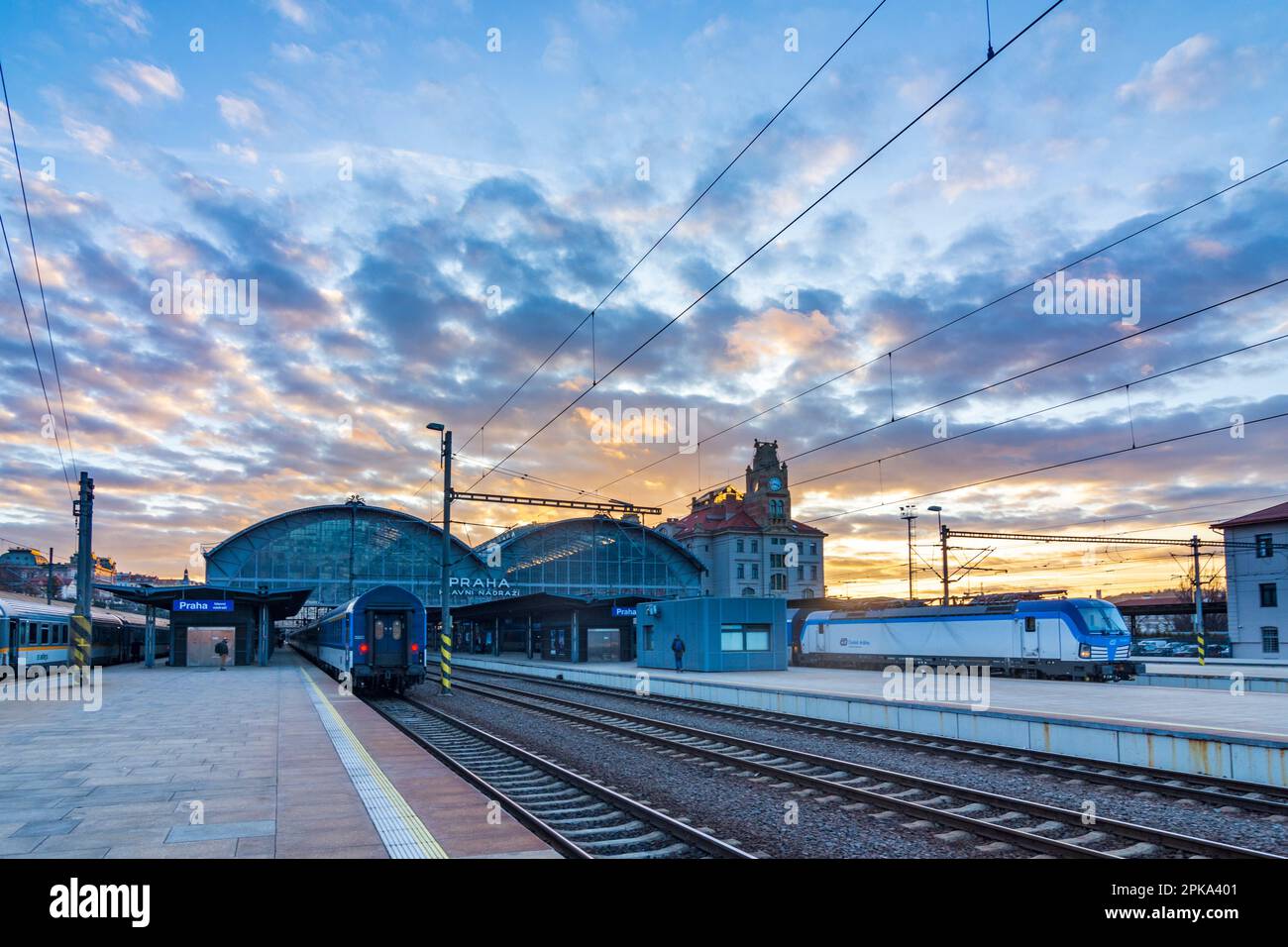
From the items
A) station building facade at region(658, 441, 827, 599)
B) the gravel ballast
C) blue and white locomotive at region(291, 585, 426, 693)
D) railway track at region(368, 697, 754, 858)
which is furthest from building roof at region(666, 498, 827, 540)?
railway track at region(368, 697, 754, 858)

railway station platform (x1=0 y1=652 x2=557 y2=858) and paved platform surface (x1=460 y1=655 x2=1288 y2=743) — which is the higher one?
railway station platform (x1=0 y1=652 x2=557 y2=858)

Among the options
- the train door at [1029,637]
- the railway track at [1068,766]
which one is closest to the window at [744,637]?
the train door at [1029,637]

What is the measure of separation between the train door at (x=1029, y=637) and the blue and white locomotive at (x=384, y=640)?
22.1 meters

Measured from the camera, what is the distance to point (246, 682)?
32.6m

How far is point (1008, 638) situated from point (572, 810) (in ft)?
92.0

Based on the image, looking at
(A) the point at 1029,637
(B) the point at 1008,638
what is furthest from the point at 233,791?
(B) the point at 1008,638

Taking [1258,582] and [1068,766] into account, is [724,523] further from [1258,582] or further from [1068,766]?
[1068,766]

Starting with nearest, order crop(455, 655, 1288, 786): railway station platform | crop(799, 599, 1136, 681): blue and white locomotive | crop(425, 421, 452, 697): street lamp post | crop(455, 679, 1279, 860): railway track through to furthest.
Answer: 1. crop(455, 679, 1279, 860): railway track
2. crop(455, 655, 1288, 786): railway station platform
3. crop(425, 421, 452, 697): street lamp post
4. crop(799, 599, 1136, 681): blue and white locomotive

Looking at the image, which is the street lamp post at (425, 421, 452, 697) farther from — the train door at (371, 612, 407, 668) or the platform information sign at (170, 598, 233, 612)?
the platform information sign at (170, 598, 233, 612)

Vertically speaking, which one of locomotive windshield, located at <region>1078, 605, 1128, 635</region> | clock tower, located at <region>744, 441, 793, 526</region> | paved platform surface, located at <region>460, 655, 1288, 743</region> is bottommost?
paved platform surface, located at <region>460, 655, 1288, 743</region>

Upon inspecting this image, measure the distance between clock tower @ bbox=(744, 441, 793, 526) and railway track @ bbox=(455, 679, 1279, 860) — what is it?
81.7 m

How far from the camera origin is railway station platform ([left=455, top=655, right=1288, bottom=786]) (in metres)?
13.1

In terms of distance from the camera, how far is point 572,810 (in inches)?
416
